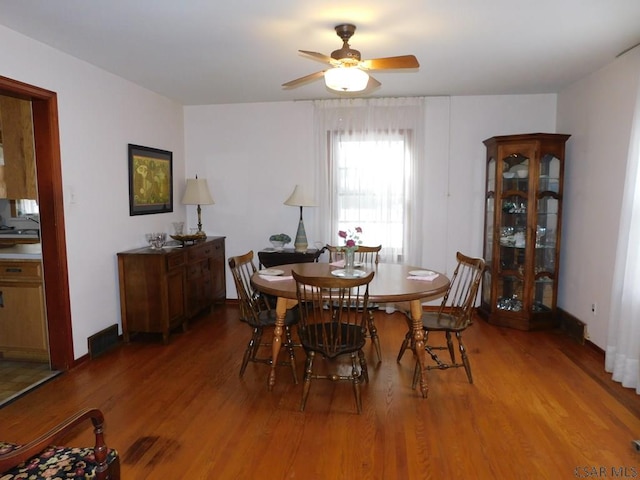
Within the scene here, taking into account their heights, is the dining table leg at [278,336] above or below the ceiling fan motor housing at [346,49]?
below

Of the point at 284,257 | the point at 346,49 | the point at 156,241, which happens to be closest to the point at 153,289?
the point at 156,241

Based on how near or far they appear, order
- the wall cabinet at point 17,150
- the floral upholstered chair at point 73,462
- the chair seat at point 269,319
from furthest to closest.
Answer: the wall cabinet at point 17,150 < the chair seat at point 269,319 < the floral upholstered chair at point 73,462

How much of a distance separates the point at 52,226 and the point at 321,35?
7.77ft

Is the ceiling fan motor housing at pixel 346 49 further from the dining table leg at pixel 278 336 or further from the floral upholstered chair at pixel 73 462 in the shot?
the floral upholstered chair at pixel 73 462

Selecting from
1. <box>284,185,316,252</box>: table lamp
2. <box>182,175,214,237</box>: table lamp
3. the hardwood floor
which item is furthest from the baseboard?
<box>182,175,214,237</box>: table lamp

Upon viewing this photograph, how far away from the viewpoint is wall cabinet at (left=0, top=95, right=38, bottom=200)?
3.23 meters

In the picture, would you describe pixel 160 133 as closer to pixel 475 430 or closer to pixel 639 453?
pixel 475 430

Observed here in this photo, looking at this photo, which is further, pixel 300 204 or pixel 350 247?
pixel 300 204

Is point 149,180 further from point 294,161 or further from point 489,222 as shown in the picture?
point 489,222

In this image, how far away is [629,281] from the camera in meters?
2.93

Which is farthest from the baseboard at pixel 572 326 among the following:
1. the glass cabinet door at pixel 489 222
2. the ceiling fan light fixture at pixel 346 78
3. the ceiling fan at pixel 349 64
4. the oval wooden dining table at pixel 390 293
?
the ceiling fan light fixture at pixel 346 78

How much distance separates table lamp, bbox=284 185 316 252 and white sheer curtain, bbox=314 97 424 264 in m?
0.29

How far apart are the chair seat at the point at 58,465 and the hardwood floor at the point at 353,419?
53 cm

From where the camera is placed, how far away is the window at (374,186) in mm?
4789
